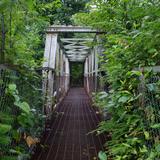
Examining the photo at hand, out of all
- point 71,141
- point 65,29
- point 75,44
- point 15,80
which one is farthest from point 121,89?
point 75,44

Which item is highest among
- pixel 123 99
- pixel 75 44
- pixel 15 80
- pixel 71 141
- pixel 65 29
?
pixel 75 44

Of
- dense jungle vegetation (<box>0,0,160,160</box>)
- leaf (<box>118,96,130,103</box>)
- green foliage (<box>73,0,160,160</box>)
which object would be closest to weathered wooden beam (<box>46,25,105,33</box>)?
dense jungle vegetation (<box>0,0,160,160</box>)

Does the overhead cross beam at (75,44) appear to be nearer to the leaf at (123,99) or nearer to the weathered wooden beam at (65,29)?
the weathered wooden beam at (65,29)

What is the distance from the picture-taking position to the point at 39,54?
880 centimetres

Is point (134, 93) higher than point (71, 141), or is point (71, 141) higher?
point (134, 93)

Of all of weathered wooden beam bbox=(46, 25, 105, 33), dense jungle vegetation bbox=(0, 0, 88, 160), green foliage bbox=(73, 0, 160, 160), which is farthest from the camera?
weathered wooden beam bbox=(46, 25, 105, 33)

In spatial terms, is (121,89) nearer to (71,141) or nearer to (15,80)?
(15,80)

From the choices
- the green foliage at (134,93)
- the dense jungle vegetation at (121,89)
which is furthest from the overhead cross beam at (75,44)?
the green foliage at (134,93)

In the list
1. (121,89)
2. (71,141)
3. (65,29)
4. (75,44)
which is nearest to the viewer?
(121,89)

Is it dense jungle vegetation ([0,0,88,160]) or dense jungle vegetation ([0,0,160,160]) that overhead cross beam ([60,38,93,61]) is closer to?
dense jungle vegetation ([0,0,88,160])

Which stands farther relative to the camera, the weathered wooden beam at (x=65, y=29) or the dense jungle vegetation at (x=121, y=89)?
the weathered wooden beam at (x=65, y=29)

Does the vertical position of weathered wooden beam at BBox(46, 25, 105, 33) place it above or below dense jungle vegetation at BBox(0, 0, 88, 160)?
above

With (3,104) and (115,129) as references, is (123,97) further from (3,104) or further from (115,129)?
(3,104)

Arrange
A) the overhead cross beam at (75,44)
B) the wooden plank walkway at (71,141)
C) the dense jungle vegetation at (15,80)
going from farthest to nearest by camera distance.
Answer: the overhead cross beam at (75,44) → the wooden plank walkway at (71,141) → the dense jungle vegetation at (15,80)
